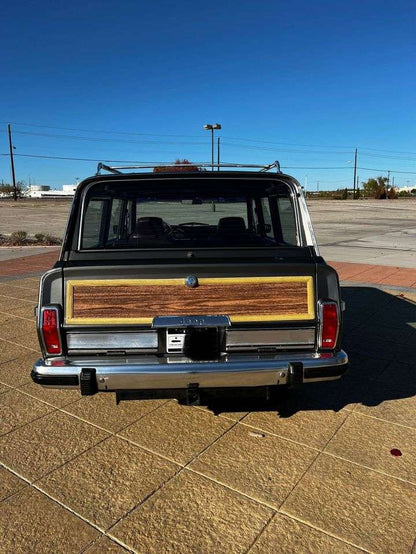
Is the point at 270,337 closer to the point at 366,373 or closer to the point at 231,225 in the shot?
the point at 231,225

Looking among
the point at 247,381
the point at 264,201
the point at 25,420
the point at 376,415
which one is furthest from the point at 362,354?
the point at 25,420

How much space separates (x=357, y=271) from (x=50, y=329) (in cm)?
776

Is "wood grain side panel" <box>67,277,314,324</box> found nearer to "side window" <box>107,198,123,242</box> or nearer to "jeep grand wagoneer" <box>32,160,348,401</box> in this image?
"jeep grand wagoneer" <box>32,160,348,401</box>

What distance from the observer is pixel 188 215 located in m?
3.83

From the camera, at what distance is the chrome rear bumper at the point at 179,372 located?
8.38ft

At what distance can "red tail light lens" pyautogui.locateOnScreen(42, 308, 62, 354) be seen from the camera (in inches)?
102

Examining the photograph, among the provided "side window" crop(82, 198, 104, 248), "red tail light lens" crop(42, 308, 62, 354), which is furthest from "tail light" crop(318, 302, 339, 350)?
"side window" crop(82, 198, 104, 248)

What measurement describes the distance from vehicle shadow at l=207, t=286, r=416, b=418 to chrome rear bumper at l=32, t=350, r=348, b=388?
10.4 inches

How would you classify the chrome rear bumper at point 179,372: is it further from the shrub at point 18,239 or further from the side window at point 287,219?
the shrub at point 18,239

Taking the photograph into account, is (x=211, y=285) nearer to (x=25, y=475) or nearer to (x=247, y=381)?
(x=247, y=381)

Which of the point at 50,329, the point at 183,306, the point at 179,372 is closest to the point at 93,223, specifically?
the point at 50,329

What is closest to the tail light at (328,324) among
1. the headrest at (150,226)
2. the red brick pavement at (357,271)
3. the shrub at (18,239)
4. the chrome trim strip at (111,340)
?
the chrome trim strip at (111,340)

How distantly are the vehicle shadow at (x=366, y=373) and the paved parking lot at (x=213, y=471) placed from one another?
2cm

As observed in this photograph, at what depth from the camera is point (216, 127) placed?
4125 cm
